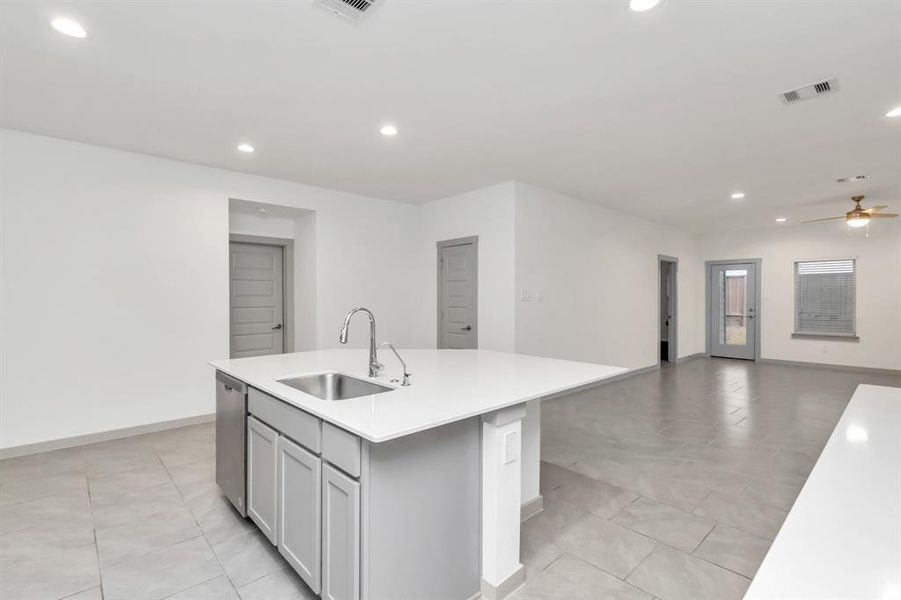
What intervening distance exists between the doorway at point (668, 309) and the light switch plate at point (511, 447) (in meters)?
7.09

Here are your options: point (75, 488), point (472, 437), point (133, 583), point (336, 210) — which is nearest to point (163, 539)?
point (133, 583)

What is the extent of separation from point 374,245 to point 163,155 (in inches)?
100

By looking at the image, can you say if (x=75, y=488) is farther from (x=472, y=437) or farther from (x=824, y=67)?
(x=824, y=67)

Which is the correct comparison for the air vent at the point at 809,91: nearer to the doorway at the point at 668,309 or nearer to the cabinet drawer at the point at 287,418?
the cabinet drawer at the point at 287,418

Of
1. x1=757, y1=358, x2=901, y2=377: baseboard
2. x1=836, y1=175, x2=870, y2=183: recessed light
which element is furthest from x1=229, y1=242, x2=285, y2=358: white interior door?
x1=757, y1=358, x2=901, y2=377: baseboard

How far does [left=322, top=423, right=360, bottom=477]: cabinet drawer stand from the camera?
1536 mm

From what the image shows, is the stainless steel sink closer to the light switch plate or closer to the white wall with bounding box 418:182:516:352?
the light switch plate

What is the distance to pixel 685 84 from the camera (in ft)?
8.89

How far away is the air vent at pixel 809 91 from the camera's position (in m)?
2.70

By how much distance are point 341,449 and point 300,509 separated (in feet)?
1.69

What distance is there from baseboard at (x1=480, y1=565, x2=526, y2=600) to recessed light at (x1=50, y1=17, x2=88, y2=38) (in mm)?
3366

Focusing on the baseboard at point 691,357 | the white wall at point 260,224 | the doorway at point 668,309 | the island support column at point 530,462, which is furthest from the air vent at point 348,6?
the baseboard at point 691,357

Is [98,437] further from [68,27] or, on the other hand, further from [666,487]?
[666,487]

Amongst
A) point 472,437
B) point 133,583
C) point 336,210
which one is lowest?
point 133,583
